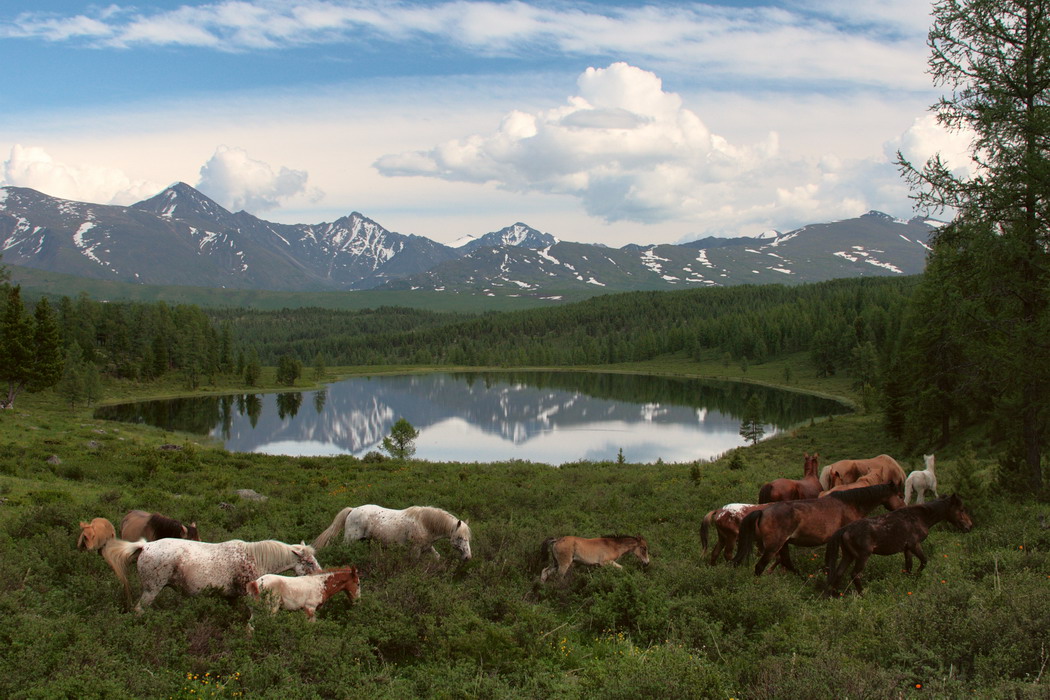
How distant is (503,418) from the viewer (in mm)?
81812

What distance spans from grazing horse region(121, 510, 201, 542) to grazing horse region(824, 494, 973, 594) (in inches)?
453

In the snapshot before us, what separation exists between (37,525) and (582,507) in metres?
12.4

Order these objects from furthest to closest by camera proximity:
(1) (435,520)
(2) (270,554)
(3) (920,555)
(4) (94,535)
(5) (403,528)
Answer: (1) (435,520), (5) (403,528), (4) (94,535), (2) (270,554), (3) (920,555)

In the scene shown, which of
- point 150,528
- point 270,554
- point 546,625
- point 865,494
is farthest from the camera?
point 150,528

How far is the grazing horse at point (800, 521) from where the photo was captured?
10070 mm

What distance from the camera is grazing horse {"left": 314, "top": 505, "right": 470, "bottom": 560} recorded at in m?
11.4

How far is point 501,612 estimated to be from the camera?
29.3 feet

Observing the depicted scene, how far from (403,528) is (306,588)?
9.62 ft

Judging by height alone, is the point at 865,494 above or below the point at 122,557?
above

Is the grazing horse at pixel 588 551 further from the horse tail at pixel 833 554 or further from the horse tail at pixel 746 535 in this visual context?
the horse tail at pixel 833 554

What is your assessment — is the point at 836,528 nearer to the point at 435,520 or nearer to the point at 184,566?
the point at 435,520

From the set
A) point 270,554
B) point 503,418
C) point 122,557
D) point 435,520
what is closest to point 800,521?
point 435,520

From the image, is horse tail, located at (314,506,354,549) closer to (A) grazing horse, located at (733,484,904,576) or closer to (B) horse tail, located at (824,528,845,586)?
(A) grazing horse, located at (733,484,904,576)

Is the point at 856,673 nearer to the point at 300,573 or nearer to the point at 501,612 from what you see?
the point at 501,612
